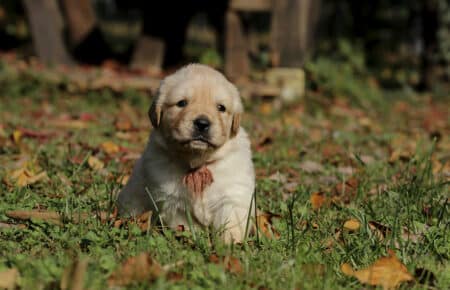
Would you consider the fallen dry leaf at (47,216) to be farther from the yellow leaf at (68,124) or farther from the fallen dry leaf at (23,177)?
the yellow leaf at (68,124)

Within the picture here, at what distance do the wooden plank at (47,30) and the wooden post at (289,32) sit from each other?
291cm

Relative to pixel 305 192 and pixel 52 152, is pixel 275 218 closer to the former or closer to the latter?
pixel 305 192

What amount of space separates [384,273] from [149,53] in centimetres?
759

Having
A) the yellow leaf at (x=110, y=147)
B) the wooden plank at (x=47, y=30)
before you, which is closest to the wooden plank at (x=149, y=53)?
the wooden plank at (x=47, y=30)

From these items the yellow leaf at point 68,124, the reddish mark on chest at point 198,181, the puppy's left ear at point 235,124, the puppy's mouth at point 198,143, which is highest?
the puppy's left ear at point 235,124

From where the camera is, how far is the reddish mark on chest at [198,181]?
3561 millimetres

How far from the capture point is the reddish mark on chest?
356cm

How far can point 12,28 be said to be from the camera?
1302cm

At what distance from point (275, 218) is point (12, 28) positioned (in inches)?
414

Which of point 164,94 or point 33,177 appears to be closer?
point 164,94

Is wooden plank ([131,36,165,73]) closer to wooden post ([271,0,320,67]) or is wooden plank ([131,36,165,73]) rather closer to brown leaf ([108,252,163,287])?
wooden post ([271,0,320,67])

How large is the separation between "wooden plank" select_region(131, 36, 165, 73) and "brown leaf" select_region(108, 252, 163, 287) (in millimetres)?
7448

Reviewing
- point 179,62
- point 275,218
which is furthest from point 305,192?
point 179,62

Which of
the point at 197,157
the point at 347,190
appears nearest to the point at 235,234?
the point at 197,157
